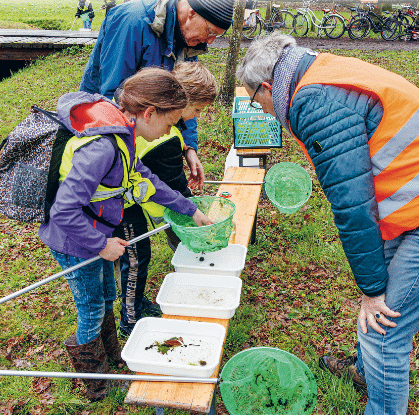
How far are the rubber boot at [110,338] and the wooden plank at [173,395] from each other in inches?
33.1

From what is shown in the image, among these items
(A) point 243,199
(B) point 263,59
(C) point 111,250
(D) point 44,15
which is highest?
(B) point 263,59

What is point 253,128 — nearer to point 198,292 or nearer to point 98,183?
point 198,292

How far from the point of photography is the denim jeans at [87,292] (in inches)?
84.6

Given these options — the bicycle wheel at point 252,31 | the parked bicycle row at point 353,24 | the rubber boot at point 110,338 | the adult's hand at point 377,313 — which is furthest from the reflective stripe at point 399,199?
the bicycle wheel at point 252,31

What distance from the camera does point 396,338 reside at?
182 cm

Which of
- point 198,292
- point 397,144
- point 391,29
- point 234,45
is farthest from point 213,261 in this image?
point 391,29

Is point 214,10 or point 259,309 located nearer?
point 214,10

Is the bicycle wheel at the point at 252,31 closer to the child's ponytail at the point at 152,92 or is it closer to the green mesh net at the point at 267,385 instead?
the child's ponytail at the point at 152,92

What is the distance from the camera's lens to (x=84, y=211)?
1.98 meters

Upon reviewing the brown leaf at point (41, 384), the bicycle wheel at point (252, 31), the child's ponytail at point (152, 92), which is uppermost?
the child's ponytail at point (152, 92)

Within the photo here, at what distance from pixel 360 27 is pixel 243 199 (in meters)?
13.2

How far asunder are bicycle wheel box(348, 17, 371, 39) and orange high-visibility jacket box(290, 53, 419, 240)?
546 inches

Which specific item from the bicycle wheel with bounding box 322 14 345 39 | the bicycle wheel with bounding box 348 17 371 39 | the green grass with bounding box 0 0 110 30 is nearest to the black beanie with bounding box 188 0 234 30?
the bicycle wheel with bounding box 322 14 345 39

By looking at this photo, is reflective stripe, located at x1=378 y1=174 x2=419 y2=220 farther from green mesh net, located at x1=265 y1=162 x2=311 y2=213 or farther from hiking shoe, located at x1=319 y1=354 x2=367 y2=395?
green mesh net, located at x1=265 y1=162 x2=311 y2=213
